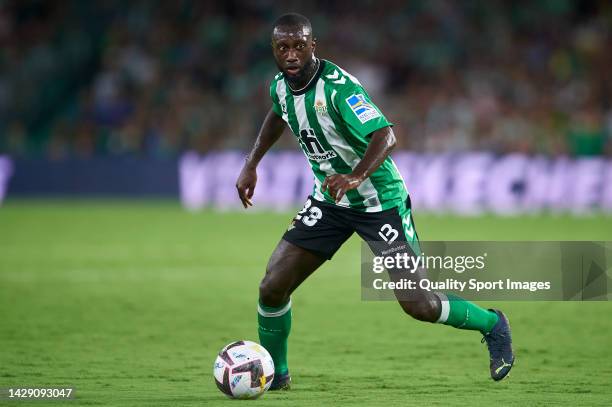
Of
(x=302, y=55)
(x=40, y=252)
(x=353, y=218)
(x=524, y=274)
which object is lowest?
(x=40, y=252)

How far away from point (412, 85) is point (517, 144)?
11.5ft

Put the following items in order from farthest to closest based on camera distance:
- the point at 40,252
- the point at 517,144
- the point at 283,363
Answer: the point at 517,144
the point at 40,252
the point at 283,363

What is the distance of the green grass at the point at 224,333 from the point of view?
264 inches

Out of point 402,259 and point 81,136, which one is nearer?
point 402,259

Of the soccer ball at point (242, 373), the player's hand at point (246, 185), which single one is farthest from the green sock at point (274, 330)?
the player's hand at point (246, 185)

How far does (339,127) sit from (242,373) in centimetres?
155

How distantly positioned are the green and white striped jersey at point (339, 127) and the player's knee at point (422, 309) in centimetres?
60

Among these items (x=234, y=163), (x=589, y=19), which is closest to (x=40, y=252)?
(x=234, y=163)

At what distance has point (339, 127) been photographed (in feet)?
21.5

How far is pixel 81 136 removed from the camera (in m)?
23.7

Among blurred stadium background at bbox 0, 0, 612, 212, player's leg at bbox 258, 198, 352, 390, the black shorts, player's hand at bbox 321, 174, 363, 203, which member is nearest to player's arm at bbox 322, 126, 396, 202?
player's hand at bbox 321, 174, 363, 203

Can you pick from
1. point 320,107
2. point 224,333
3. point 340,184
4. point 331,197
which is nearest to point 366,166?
point 340,184

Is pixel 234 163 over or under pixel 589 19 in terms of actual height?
under

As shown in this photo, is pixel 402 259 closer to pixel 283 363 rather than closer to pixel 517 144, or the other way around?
pixel 283 363
